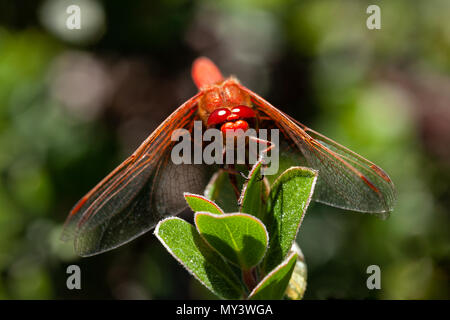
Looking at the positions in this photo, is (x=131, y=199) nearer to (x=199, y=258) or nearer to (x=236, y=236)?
(x=199, y=258)

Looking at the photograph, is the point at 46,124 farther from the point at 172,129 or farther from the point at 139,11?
the point at 172,129

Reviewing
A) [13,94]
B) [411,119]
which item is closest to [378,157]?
[411,119]

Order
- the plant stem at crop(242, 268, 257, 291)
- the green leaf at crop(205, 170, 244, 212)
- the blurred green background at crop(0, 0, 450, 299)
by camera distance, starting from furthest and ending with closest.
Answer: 1. the blurred green background at crop(0, 0, 450, 299)
2. the green leaf at crop(205, 170, 244, 212)
3. the plant stem at crop(242, 268, 257, 291)

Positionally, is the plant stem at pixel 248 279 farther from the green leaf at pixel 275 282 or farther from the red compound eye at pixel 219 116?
the red compound eye at pixel 219 116

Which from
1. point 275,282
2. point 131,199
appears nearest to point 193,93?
point 131,199

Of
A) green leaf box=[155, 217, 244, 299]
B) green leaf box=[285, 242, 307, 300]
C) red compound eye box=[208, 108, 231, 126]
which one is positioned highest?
red compound eye box=[208, 108, 231, 126]

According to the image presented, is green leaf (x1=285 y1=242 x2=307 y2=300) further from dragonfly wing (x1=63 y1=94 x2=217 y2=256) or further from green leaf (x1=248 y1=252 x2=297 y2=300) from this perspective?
dragonfly wing (x1=63 y1=94 x2=217 y2=256)

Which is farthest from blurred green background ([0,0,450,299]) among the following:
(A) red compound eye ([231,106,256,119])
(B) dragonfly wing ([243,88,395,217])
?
(A) red compound eye ([231,106,256,119])
